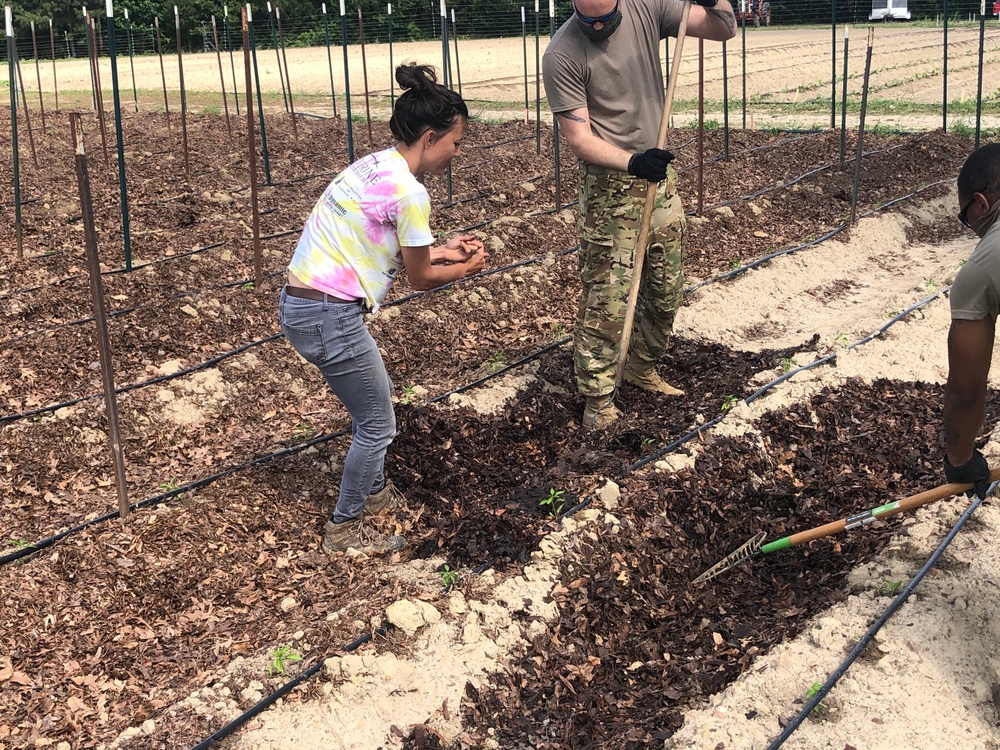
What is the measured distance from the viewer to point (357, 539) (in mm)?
3852

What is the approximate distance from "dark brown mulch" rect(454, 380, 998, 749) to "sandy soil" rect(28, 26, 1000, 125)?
1060cm

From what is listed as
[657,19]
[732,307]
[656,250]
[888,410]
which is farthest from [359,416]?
[732,307]

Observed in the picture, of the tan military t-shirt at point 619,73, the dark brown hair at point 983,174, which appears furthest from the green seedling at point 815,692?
the tan military t-shirt at point 619,73

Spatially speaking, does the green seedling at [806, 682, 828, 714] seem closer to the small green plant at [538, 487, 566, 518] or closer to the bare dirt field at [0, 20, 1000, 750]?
the bare dirt field at [0, 20, 1000, 750]

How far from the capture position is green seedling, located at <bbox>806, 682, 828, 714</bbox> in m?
2.83

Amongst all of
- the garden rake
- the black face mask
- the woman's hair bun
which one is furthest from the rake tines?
the black face mask

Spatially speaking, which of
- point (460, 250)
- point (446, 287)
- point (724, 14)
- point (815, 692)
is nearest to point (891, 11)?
point (446, 287)

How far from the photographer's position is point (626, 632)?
3.46 metres

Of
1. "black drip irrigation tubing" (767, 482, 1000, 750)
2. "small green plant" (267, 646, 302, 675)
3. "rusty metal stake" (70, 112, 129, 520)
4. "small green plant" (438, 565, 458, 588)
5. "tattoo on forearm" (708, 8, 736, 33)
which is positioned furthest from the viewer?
"tattoo on forearm" (708, 8, 736, 33)

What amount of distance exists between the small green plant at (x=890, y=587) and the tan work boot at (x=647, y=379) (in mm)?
1782

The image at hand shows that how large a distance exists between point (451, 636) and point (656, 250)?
6.79 feet

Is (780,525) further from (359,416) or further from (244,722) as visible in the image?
(244,722)

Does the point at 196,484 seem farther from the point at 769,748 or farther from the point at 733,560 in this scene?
the point at 769,748

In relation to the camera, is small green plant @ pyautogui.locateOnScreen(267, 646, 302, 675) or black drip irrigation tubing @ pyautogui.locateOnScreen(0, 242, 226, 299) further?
black drip irrigation tubing @ pyautogui.locateOnScreen(0, 242, 226, 299)
